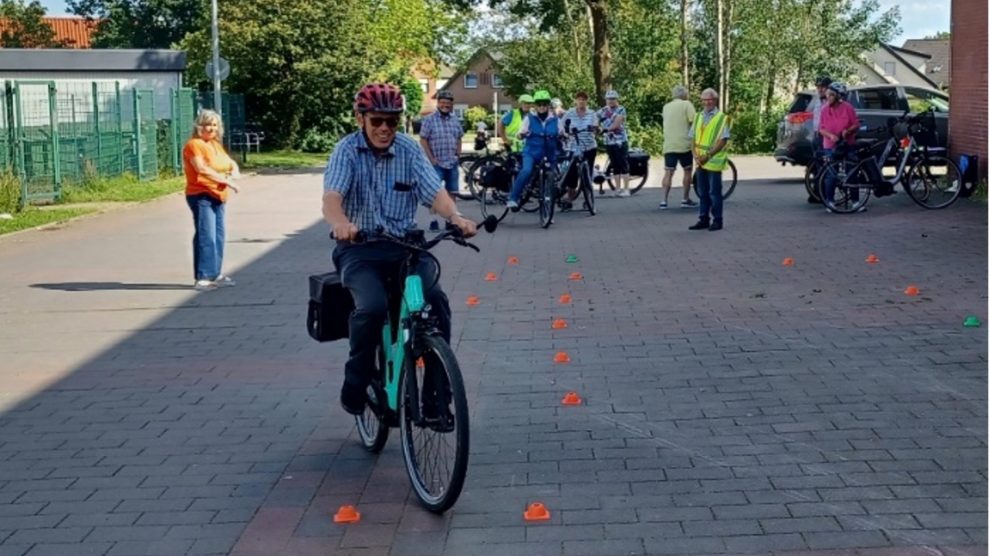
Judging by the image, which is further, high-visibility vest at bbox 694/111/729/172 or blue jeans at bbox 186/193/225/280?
high-visibility vest at bbox 694/111/729/172

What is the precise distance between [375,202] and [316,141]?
1597 inches

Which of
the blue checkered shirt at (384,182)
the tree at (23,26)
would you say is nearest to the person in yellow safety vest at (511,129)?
the blue checkered shirt at (384,182)

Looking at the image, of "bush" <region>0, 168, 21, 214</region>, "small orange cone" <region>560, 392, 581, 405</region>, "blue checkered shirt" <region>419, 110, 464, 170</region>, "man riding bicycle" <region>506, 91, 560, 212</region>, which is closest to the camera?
"small orange cone" <region>560, 392, 581, 405</region>

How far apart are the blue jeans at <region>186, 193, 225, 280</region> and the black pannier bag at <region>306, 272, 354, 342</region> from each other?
5777 mm

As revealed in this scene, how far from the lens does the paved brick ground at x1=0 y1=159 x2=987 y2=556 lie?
522 centimetres

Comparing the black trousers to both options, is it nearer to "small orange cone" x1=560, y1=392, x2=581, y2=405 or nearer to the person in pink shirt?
"small orange cone" x1=560, y1=392, x2=581, y2=405

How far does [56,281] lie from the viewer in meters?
13.1

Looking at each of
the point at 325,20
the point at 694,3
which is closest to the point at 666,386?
the point at 325,20

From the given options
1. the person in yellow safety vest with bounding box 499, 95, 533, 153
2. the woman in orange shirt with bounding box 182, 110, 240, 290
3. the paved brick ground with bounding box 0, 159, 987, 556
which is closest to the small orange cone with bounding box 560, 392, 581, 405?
the paved brick ground with bounding box 0, 159, 987, 556

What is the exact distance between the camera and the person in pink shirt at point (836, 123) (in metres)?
17.0

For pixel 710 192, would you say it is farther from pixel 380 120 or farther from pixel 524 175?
pixel 380 120

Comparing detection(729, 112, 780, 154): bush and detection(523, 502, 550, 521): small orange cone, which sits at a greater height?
detection(729, 112, 780, 154): bush

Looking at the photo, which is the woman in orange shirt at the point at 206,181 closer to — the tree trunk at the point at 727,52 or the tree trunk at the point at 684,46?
the tree trunk at the point at 684,46

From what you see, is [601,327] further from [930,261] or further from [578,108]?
[578,108]
